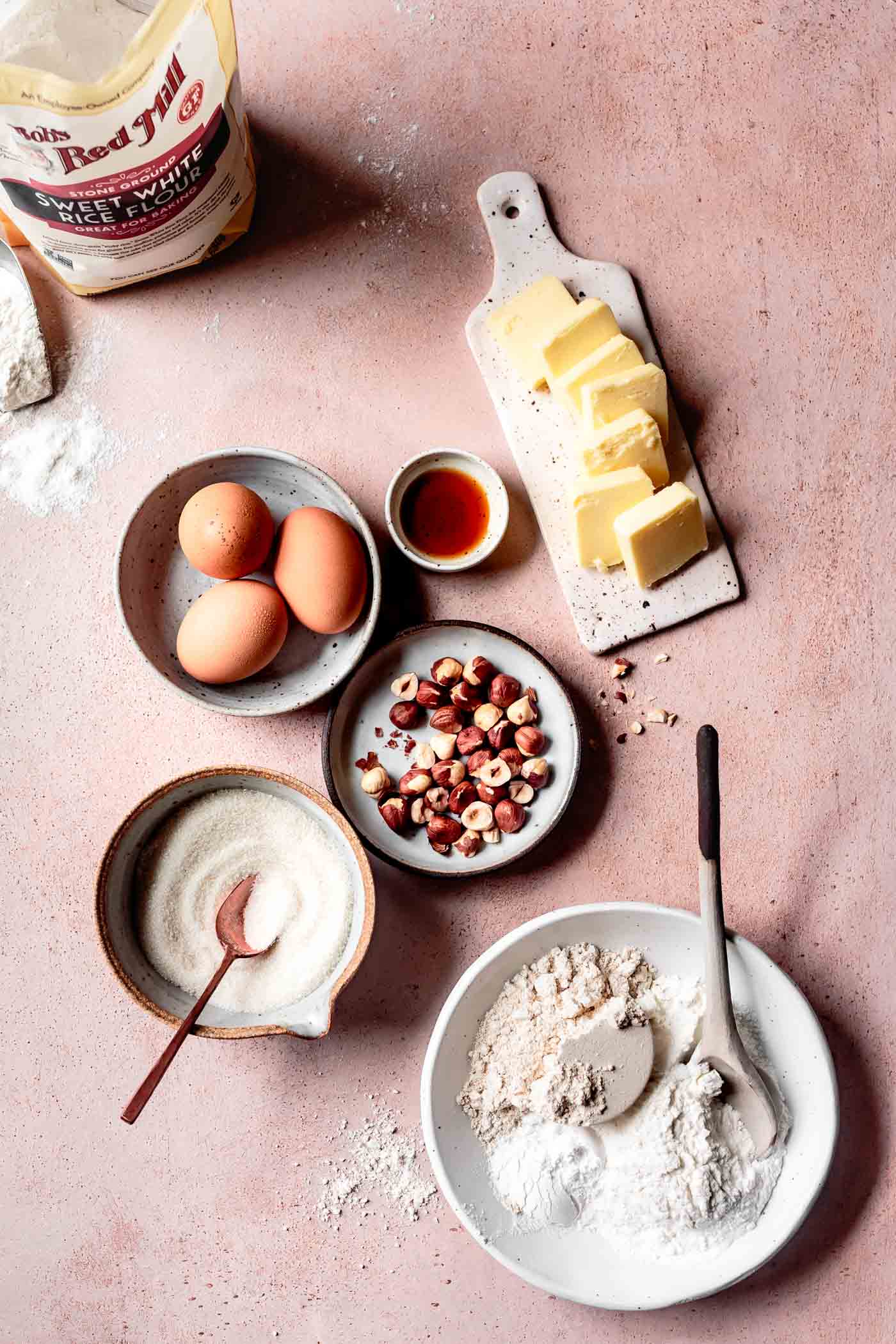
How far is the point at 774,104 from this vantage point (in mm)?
1474

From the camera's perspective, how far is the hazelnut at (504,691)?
1.37 metres

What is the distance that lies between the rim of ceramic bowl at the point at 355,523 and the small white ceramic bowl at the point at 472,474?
0.05 metres

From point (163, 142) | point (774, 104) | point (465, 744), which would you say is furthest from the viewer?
point (774, 104)

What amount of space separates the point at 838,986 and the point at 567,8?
4.81 feet

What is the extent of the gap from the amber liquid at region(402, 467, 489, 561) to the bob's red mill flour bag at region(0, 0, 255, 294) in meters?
0.46

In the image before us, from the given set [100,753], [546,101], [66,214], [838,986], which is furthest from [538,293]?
[838,986]

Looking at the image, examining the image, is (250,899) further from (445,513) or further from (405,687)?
(445,513)

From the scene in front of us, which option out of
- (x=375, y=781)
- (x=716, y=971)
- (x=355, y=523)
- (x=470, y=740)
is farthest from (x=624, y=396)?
(x=716, y=971)

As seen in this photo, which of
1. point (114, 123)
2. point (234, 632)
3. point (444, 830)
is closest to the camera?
point (114, 123)

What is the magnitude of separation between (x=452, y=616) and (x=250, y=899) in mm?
474

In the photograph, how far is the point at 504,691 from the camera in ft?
4.48

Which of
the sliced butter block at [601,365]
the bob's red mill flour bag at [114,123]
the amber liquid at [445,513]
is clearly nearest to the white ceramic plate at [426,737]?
the amber liquid at [445,513]

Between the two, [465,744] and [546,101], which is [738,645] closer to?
[465,744]

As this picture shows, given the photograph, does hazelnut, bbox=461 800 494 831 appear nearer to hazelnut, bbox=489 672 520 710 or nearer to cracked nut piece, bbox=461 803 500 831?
cracked nut piece, bbox=461 803 500 831
